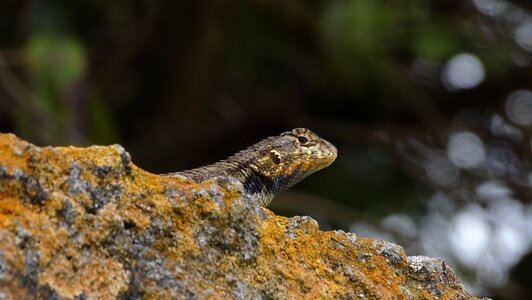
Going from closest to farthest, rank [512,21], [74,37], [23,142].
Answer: [23,142] < [74,37] < [512,21]

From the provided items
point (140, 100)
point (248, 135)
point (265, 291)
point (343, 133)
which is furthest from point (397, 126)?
point (265, 291)

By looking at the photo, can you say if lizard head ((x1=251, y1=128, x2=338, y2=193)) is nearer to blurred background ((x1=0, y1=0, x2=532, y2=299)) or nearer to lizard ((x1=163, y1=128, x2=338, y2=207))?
lizard ((x1=163, y1=128, x2=338, y2=207))

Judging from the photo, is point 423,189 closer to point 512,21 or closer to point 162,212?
point 512,21

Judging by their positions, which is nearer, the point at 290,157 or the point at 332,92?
the point at 290,157

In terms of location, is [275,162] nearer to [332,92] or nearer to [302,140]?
[302,140]

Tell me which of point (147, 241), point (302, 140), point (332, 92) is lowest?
point (147, 241)

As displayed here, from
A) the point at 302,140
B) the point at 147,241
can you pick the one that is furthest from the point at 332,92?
the point at 147,241
